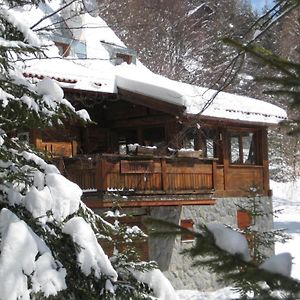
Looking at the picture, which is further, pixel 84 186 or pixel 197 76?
pixel 197 76

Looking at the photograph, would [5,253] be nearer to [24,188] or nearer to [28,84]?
[24,188]

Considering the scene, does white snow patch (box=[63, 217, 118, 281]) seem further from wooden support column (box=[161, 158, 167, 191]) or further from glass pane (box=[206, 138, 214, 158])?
glass pane (box=[206, 138, 214, 158])

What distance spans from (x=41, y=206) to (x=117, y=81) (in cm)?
1164

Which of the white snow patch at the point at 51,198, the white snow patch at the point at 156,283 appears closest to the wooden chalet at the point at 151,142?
the white snow patch at the point at 156,283

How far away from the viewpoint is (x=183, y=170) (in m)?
14.9

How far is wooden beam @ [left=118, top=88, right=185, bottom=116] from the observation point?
50.7 feet

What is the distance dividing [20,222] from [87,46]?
589 inches

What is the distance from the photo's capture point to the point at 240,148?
746 inches

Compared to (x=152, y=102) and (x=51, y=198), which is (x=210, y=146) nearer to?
(x=152, y=102)

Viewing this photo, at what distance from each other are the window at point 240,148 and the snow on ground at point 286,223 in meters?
2.18

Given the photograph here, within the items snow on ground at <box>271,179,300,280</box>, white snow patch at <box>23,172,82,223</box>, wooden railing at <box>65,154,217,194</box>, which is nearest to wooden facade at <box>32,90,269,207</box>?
wooden railing at <box>65,154,217,194</box>

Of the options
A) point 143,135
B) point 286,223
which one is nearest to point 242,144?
point 143,135

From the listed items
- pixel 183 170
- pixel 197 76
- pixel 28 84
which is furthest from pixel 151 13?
pixel 28 84

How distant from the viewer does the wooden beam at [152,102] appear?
1545 centimetres
